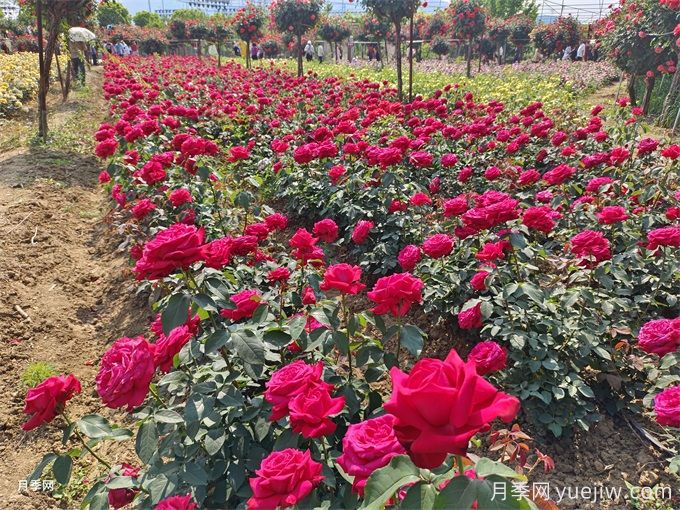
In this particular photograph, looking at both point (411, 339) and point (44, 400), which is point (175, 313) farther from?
point (411, 339)

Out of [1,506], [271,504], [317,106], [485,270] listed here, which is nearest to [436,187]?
[485,270]

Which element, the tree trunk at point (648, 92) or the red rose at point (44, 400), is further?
the tree trunk at point (648, 92)

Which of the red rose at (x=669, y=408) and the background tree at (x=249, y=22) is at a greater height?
the background tree at (x=249, y=22)

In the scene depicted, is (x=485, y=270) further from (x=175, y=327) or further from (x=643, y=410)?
(x=175, y=327)

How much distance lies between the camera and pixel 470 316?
6.73 feet

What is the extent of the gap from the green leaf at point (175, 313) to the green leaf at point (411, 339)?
2.24 ft

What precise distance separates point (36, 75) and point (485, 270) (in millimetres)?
14424

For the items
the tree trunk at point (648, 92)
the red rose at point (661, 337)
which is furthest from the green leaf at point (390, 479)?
the tree trunk at point (648, 92)

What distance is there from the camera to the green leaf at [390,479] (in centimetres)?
72

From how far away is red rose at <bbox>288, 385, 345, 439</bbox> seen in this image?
0.99m

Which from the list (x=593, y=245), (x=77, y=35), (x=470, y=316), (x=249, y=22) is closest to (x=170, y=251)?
(x=470, y=316)

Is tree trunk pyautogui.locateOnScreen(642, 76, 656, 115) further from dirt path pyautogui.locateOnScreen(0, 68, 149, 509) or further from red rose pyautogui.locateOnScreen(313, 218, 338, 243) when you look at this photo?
dirt path pyautogui.locateOnScreen(0, 68, 149, 509)

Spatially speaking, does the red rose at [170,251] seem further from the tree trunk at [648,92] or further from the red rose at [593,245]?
the tree trunk at [648,92]

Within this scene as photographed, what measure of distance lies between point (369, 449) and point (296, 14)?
1535 cm
